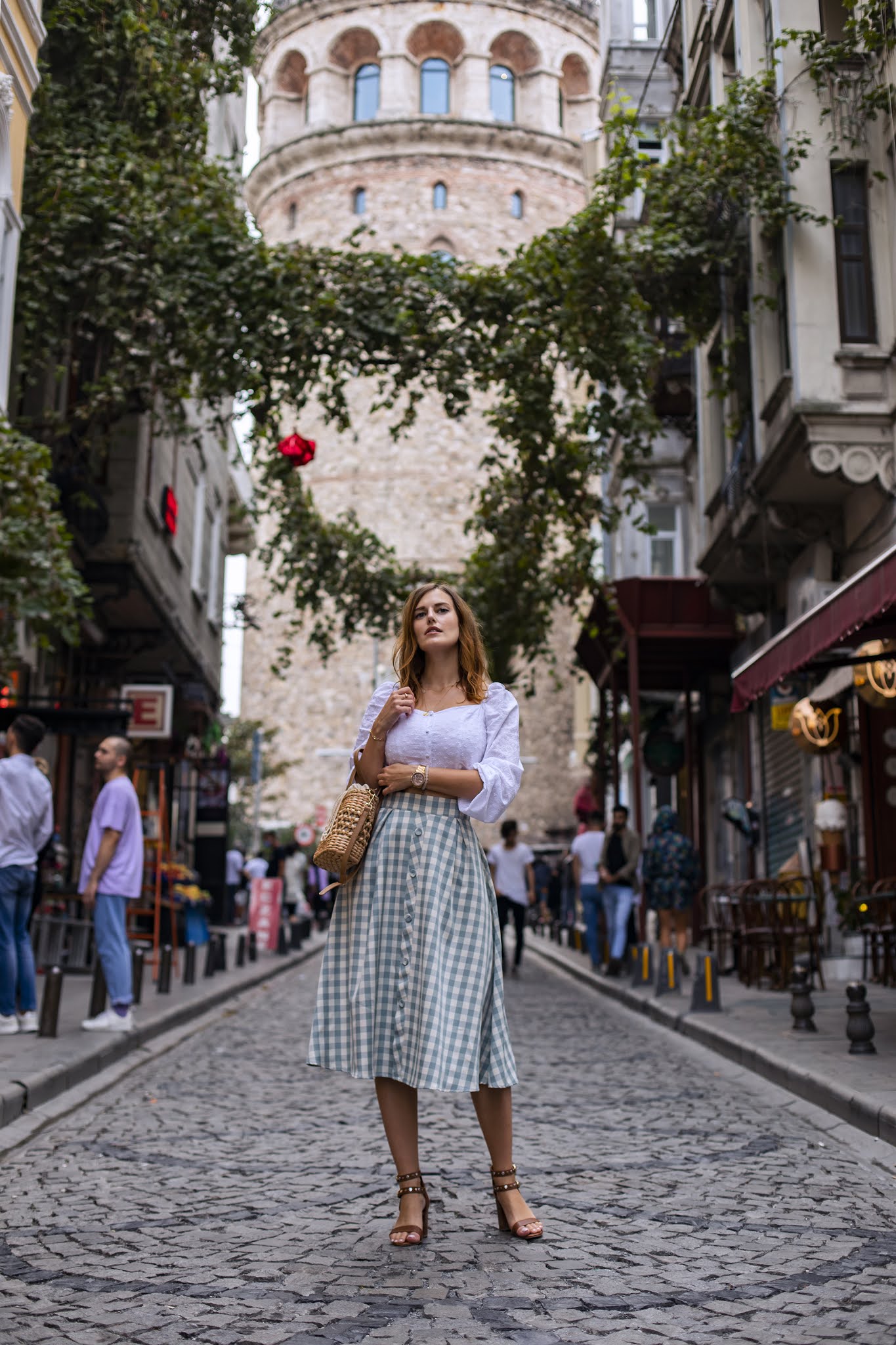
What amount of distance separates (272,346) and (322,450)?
36.3 meters

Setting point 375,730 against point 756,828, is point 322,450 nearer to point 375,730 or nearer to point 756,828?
point 756,828

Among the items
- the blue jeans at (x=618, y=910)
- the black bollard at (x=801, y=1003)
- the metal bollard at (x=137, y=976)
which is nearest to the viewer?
the black bollard at (x=801, y=1003)

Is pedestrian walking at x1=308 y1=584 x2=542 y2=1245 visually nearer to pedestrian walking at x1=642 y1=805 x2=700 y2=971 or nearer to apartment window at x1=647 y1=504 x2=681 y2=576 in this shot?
pedestrian walking at x1=642 y1=805 x2=700 y2=971

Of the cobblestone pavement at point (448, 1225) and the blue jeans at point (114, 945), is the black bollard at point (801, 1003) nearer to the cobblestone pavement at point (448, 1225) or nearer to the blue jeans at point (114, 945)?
the cobblestone pavement at point (448, 1225)

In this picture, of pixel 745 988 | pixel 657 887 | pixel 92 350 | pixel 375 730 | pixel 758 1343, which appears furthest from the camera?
pixel 92 350

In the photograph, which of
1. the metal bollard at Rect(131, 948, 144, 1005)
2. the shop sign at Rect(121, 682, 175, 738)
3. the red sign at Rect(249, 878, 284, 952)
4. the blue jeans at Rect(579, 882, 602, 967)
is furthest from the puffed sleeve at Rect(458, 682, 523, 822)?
the red sign at Rect(249, 878, 284, 952)

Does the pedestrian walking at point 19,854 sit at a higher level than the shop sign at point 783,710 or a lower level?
lower

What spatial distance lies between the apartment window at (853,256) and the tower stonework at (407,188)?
113 ft

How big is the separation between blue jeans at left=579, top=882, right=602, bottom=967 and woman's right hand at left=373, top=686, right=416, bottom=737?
1291cm

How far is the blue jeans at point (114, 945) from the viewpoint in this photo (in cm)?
955

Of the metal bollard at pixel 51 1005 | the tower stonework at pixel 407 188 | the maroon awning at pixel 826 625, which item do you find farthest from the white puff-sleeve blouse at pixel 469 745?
the tower stonework at pixel 407 188

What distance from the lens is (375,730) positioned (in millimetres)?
4398

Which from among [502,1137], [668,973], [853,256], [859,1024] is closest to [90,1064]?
[859,1024]

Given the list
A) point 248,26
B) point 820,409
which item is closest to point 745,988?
point 820,409
